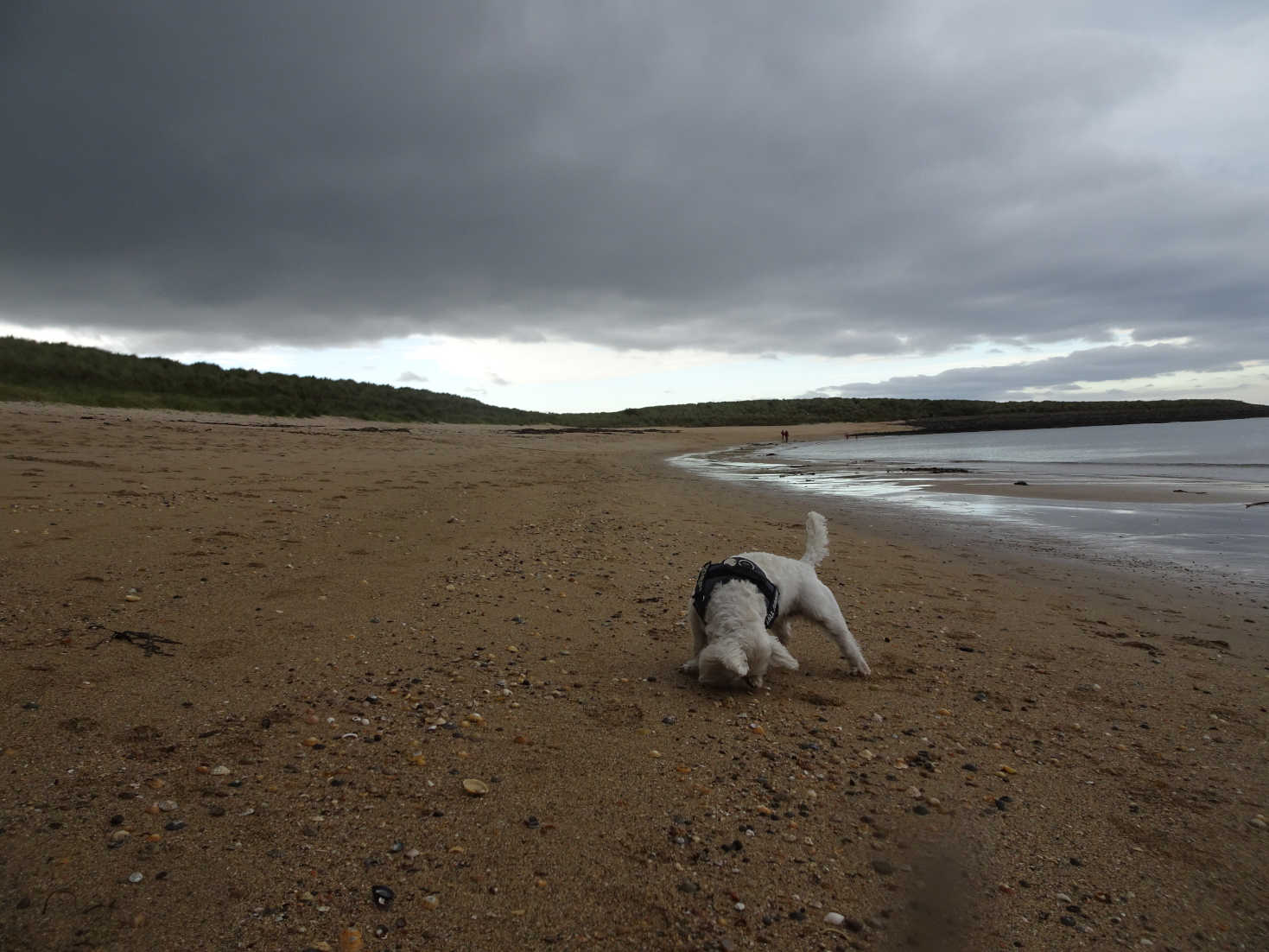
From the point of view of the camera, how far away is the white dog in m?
4.36

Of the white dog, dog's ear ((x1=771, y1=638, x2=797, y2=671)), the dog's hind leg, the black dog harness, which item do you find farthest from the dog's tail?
dog's ear ((x1=771, y1=638, x2=797, y2=671))

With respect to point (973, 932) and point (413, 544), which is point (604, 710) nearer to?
point (973, 932)

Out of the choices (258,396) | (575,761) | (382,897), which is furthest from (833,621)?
(258,396)

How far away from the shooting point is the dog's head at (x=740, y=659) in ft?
14.0

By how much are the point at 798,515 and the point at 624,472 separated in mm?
8107

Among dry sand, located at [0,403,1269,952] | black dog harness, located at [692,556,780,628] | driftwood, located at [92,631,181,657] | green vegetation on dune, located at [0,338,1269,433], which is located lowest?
dry sand, located at [0,403,1269,952]

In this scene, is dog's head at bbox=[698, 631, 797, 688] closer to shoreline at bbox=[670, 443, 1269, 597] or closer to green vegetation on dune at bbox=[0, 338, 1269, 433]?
Answer: shoreline at bbox=[670, 443, 1269, 597]

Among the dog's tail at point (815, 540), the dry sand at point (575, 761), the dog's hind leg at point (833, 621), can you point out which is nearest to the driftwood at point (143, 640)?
the dry sand at point (575, 761)

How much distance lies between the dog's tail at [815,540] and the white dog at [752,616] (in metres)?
0.25

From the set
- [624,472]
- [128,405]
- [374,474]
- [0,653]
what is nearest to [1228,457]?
[624,472]

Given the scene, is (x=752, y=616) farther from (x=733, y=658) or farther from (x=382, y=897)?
(x=382, y=897)

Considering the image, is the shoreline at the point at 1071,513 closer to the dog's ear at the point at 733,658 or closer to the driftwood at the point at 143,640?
the dog's ear at the point at 733,658

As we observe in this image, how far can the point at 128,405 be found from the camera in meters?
25.6

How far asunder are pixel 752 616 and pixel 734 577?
30 centimetres
